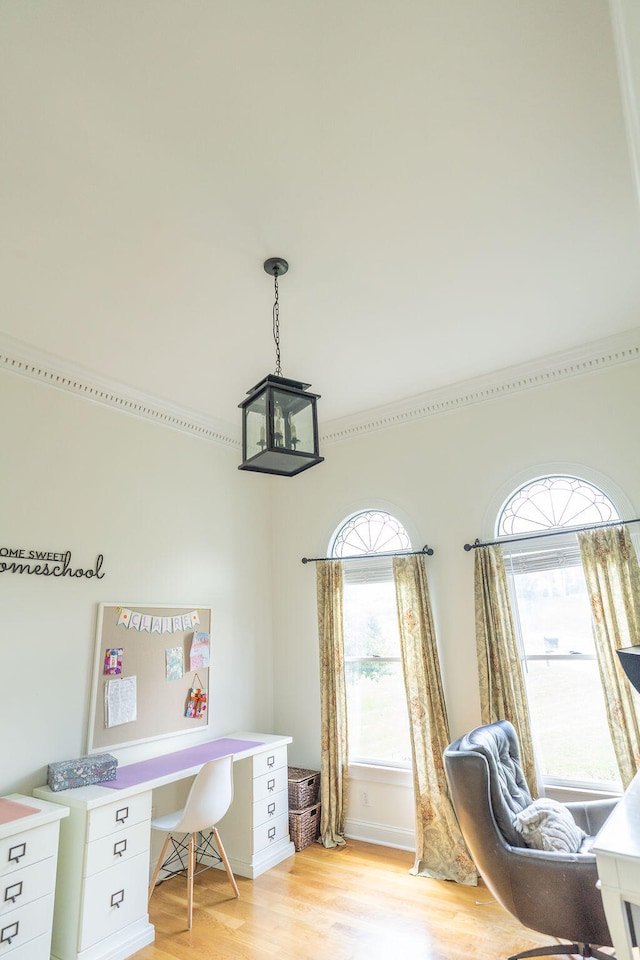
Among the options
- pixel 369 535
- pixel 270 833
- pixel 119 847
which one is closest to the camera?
pixel 119 847

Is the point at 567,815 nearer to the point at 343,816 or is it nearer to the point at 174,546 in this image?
the point at 343,816

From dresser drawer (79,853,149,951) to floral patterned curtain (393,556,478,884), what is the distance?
5.62 ft

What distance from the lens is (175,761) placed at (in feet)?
10.8

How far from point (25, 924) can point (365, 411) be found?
3699 mm

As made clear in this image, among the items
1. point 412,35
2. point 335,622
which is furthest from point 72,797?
point 412,35

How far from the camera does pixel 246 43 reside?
63.4 inches

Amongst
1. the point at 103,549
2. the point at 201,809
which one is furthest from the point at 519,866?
the point at 103,549

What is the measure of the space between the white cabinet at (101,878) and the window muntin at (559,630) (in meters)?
2.44

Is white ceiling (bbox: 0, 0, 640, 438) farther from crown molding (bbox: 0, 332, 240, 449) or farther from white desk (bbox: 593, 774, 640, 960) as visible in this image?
white desk (bbox: 593, 774, 640, 960)

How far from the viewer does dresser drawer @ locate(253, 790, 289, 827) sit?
3500mm

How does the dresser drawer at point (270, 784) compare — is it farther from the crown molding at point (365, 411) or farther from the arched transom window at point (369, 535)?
the crown molding at point (365, 411)

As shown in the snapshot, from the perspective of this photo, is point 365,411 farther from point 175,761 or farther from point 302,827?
point 302,827

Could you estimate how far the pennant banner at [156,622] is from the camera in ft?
11.4

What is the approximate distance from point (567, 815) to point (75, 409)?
11.9ft
